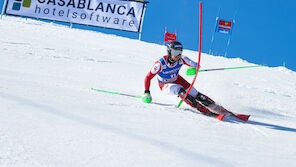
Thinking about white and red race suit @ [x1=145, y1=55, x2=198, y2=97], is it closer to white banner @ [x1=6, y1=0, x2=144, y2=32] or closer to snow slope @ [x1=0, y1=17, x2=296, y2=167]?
snow slope @ [x1=0, y1=17, x2=296, y2=167]

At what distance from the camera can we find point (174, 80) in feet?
13.7

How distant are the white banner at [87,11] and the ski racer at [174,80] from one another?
39.1 ft

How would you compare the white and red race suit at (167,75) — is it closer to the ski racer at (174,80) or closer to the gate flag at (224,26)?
the ski racer at (174,80)

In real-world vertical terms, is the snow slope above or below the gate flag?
below

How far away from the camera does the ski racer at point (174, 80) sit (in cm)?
364

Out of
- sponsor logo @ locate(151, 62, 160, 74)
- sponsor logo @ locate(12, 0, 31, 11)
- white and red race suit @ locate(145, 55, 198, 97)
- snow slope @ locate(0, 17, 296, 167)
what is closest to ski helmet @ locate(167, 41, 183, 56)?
white and red race suit @ locate(145, 55, 198, 97)

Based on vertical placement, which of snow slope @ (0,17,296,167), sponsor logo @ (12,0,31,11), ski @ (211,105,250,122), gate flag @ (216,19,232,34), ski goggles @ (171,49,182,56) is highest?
gate flag @ (216,19,232,34)

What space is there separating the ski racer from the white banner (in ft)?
39.1

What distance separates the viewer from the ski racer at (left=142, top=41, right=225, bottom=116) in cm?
364

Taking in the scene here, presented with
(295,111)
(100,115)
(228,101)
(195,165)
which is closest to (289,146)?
(195,165)

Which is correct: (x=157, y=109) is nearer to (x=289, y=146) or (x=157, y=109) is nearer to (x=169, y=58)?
(x=169, y=58)

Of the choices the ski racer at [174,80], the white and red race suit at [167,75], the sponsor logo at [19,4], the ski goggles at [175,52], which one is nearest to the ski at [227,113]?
the ski racer at [174,80]

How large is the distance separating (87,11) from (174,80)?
12.9m

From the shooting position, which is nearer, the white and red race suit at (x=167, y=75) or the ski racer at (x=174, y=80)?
the ski racer at (x=174, y=80)
